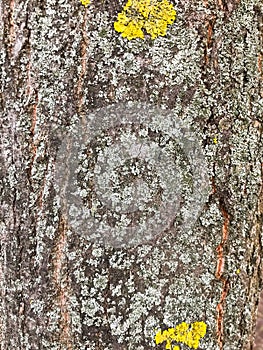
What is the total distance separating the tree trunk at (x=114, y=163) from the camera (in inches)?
32.3

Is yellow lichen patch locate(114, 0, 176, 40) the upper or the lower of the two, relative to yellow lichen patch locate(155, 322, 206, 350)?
upper

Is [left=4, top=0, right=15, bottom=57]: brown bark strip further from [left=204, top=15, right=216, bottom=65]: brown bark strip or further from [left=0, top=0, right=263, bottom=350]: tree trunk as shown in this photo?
[left=204, top=15, right=216, bottom=65]: brown bark strip

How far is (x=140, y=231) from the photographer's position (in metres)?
0.83

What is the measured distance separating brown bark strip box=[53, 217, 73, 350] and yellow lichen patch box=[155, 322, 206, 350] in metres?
0.15

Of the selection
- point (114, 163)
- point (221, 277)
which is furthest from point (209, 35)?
point (221, 277)

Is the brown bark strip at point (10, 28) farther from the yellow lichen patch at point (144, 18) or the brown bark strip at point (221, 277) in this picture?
the brown bark strip at point (221, 277)

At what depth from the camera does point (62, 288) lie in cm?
84

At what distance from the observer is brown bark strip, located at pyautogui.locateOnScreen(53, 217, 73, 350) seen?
83cm

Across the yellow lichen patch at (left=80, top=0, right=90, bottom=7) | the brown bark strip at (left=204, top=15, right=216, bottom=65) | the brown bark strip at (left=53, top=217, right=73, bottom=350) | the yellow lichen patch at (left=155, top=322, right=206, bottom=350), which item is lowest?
the yellow lichen patch at (left=155, top=322, right=206, bottom=350)

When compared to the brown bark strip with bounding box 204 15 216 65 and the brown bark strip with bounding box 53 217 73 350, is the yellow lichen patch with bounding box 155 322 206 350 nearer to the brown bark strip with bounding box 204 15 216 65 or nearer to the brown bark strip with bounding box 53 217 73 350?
the brown bark strip with bounding box 53 217 73 350

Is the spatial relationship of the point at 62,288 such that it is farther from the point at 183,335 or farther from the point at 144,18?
the point at 144,18

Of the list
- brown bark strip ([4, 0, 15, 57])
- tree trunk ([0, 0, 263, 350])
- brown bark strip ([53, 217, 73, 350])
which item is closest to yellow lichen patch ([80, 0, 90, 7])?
tree trunk ([0, 0, 263, 350])

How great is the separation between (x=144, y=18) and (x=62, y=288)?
1.50 ft

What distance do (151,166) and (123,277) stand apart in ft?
0.61
